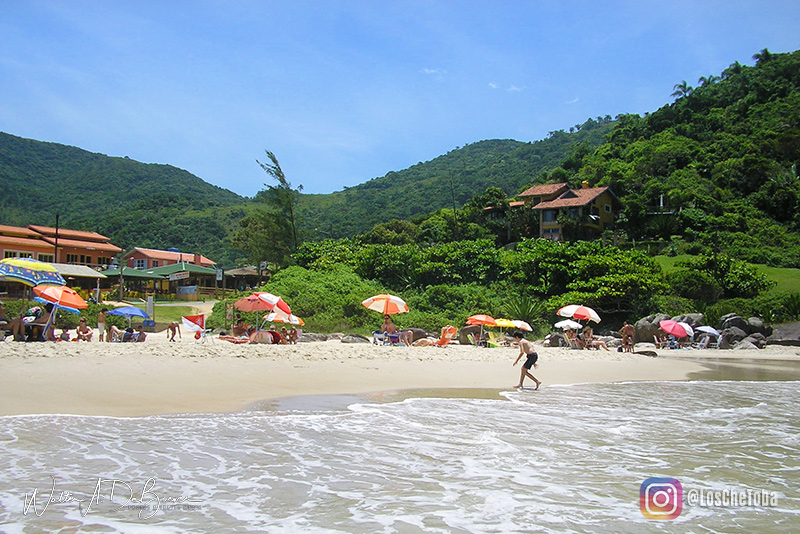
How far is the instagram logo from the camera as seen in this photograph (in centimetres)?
434

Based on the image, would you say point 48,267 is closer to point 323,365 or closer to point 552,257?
point 323,365

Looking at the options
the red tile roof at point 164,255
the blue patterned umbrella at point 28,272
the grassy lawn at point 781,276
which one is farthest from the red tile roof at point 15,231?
the grassy lawn at point 781,276

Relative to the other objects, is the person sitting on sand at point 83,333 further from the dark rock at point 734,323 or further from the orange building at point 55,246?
the orange building at point 55,246

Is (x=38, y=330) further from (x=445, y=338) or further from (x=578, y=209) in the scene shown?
(x=578, y=209)

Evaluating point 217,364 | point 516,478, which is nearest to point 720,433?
point 516,478

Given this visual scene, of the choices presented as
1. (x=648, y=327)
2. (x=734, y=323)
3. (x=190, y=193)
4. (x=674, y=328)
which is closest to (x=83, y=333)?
Result: (x=674, y=328)

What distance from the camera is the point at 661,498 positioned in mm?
4680

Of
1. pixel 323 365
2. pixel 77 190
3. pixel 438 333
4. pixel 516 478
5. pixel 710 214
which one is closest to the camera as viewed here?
pixel 516 478

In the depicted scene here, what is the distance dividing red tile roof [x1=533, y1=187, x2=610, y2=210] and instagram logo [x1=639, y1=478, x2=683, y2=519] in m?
41.0

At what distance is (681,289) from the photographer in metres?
25.6

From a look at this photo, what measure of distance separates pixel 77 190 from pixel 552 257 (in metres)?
100

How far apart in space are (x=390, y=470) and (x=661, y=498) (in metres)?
2.36

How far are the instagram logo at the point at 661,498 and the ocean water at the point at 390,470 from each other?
0.16 ft

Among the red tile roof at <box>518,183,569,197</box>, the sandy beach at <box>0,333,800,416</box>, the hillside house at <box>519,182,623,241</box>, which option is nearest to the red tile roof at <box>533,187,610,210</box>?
the hillside house at <box>519,182,623,241</box>
